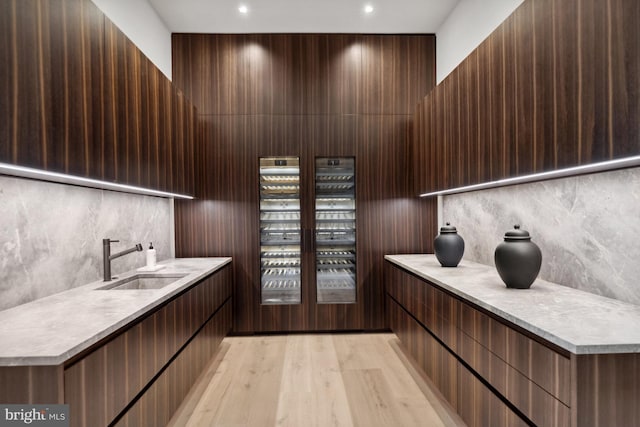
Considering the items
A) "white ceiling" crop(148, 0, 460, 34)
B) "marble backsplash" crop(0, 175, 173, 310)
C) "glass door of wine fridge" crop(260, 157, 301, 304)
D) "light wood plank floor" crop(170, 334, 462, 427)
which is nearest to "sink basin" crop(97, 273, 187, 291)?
"marble backsplash" crop(0, 175, 173, 310)

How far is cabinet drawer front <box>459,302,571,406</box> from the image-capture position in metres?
1.09

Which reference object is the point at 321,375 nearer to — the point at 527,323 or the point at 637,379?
the point at 527,323

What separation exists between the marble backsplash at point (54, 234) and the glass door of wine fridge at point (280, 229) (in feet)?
4.34

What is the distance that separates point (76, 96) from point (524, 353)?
231 cm

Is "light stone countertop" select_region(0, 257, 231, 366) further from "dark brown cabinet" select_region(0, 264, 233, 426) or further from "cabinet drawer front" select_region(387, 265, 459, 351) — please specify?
"cabinet drawer front" select_region(387, 265, 459, 351)

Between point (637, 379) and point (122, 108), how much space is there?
2686 millimetres

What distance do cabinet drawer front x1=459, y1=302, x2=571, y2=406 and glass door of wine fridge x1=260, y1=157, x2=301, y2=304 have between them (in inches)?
84.4

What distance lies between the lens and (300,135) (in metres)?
3.44

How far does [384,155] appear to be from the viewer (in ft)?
11.4

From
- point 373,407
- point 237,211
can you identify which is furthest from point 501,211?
point 237,211

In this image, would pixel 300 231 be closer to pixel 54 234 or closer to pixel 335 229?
pixel 335 229

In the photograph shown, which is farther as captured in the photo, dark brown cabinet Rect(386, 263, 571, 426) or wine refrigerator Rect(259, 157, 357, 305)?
wine refrigerator Rect(259, 157, 357, 305)

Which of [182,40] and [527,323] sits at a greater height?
[182,40]

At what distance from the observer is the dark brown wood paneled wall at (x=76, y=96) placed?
1188 mm
